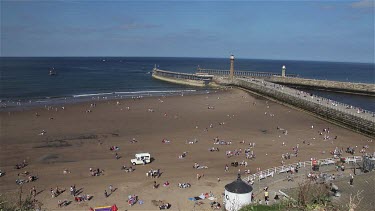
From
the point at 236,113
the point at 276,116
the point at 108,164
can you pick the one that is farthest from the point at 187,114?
the point at 108,164

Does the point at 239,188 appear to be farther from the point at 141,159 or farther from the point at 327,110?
the point at 327,110

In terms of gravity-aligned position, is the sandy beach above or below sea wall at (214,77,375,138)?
below

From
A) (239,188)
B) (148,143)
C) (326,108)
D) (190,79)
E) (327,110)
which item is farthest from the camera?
(190,79)

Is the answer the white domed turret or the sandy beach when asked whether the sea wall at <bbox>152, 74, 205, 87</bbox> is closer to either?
the sandy beach

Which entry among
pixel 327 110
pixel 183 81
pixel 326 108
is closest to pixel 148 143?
pixel 327 110

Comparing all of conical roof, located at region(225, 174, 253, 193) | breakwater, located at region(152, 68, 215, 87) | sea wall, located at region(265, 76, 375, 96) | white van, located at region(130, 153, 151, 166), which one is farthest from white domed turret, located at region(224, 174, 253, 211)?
breakwater, located at region(152, 68, 215, 87)

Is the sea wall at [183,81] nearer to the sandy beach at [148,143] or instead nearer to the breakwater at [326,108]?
the breakwater at [326,108]
